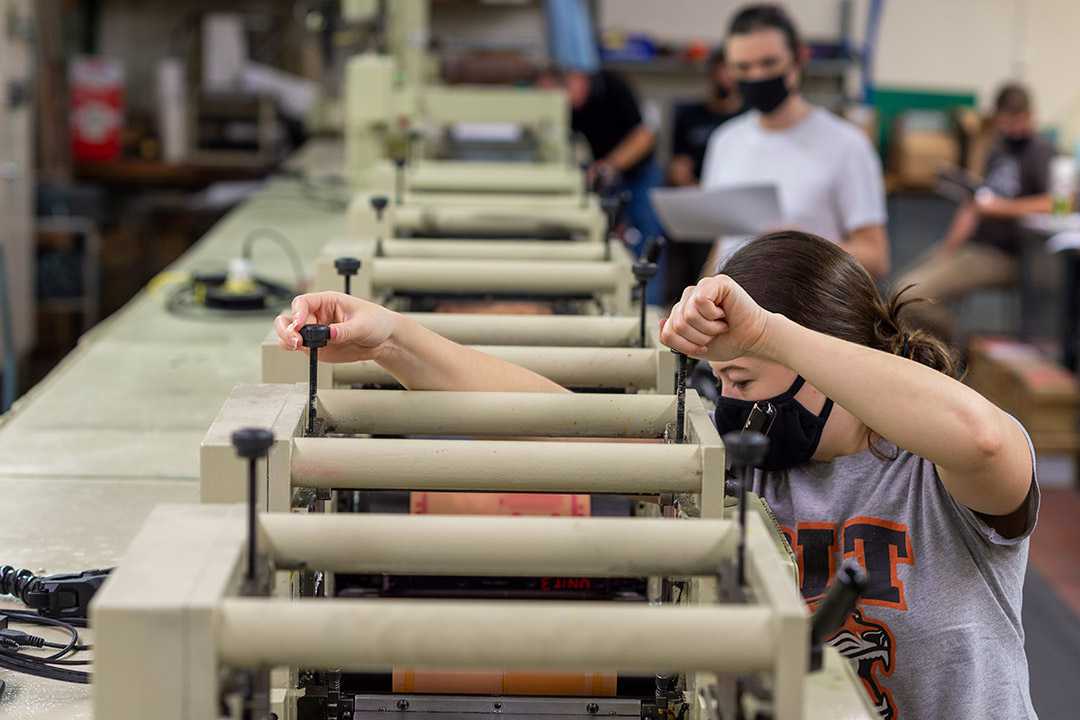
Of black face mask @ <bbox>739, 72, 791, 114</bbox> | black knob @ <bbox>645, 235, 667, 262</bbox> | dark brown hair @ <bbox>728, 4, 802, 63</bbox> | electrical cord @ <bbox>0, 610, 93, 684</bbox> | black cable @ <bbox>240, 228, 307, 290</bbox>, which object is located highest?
dark brown hair @ <bbox>728, 4, 802, 63</bbox>

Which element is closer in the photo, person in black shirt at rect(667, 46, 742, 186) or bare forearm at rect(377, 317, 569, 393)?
bare forearm at rect(377, 317, 569, 393)

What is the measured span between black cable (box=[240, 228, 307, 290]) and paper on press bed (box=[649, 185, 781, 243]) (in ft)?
2.75

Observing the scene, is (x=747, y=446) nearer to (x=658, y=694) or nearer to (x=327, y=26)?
(x=658, y=694)

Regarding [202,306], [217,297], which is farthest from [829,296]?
[202,306]

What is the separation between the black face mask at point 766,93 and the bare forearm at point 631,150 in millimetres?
2314

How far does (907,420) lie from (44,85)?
209 inches

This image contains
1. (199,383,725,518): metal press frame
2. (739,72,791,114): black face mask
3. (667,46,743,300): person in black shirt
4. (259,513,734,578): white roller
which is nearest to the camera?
(259,513,734,578): white roller

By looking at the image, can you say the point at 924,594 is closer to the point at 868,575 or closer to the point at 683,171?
the point at 868,575

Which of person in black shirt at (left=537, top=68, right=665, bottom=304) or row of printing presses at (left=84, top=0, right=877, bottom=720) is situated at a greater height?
person in black shirt at (left=537, top=68, right=665, bottom=304)

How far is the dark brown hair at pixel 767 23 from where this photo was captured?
2689 mm

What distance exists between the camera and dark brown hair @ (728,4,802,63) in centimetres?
269

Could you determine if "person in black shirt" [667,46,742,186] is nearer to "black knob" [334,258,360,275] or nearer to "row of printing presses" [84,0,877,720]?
"row of printing presses" [84,0,877,720]

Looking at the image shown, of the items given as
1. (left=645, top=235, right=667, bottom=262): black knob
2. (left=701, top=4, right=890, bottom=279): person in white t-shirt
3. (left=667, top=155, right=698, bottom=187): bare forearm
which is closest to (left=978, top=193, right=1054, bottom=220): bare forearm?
(left=667, top=155, right=698, bottom=187): bare forearm

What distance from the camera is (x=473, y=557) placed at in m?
0.80
